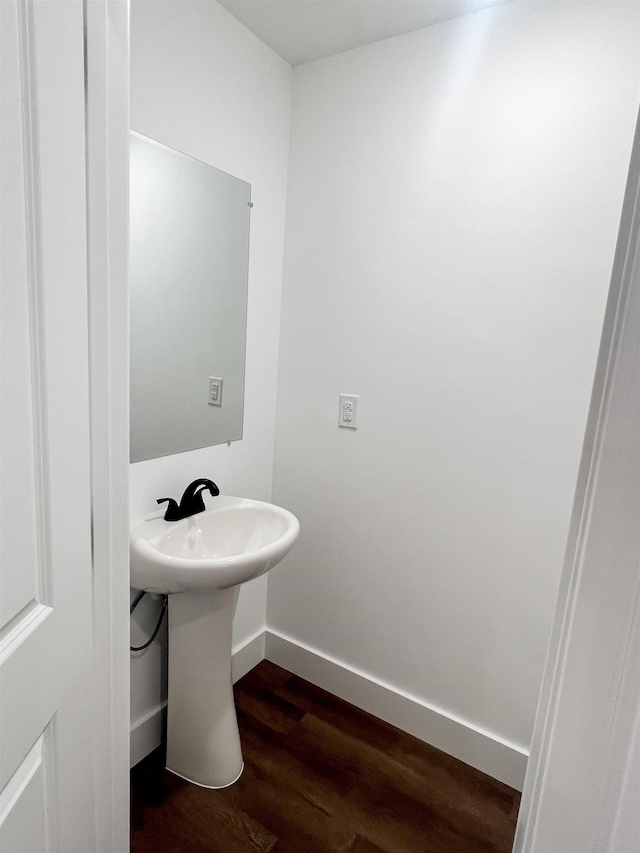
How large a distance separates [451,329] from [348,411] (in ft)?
1.55

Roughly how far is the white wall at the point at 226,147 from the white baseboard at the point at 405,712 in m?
0.22

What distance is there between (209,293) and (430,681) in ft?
5.13

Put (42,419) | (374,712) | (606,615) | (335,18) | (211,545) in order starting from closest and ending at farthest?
(606,615)
(42,419)
(335,18)
(211,545)
(374,712)

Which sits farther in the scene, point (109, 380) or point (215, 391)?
point (215, 391)

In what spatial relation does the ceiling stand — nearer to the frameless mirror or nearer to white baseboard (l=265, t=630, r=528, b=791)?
the frameless mirror

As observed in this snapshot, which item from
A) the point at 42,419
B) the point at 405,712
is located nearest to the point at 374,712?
the point at 405,712

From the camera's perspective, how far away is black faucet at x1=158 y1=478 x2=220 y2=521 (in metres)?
1.56

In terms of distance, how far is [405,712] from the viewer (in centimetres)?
184

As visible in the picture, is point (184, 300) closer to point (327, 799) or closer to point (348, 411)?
point (348, 411)

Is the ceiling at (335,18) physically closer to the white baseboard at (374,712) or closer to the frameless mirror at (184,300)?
the frameless mirror at (184,300)

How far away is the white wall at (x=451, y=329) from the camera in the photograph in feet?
4.58

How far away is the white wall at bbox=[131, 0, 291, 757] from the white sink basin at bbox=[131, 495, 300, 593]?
13cm

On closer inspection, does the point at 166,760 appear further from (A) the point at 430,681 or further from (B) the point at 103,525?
(B) the point at 103,525

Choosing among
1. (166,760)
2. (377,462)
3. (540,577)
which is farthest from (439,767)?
(377,462)
